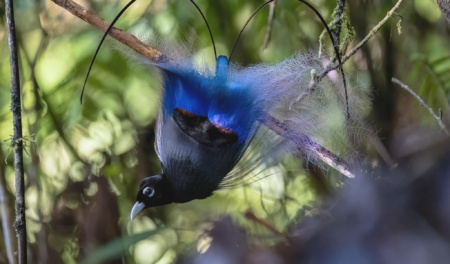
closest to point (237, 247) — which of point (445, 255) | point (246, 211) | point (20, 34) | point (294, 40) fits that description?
point (445, 255)

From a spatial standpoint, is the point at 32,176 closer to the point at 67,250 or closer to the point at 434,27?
the point at 67,250

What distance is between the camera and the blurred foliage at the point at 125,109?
0.94m

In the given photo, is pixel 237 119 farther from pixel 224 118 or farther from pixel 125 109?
pixel 125 109

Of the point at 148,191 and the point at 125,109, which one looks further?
the point at 125,109

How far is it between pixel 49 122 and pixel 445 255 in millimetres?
754

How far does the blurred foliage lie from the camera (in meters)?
0.94

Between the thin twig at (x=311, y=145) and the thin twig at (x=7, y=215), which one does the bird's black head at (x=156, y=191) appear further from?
the thin twig at (x=7, y=215)

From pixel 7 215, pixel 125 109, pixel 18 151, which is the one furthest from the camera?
pixel 125 109

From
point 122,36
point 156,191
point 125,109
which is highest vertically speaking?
point 125,109

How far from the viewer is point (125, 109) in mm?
1022

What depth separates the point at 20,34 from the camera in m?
1.01

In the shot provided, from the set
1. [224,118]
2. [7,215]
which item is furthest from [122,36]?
[7,215]

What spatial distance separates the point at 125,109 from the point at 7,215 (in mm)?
254

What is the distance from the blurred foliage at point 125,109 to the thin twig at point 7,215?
0.02 metres
